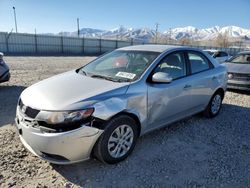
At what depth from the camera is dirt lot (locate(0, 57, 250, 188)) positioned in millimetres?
2867

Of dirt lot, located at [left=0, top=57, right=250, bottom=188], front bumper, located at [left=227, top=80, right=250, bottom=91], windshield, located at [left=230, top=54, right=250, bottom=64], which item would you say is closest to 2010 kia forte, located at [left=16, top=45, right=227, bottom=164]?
dirt lot, located at [left=0, top=57, right=250, bottom=188]

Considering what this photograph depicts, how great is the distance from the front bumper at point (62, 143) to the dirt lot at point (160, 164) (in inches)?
11.7

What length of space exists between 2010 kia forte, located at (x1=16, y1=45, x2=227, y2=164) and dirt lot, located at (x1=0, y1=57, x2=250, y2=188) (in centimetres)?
25

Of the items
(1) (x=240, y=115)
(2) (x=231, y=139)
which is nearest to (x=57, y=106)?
(2) (x=231, y=139)

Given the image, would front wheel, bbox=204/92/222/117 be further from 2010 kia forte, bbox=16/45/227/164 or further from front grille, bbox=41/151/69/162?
front grille, bbox=41/151/69/162

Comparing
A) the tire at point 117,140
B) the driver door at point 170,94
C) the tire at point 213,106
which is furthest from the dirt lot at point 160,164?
the tire at point 213,106

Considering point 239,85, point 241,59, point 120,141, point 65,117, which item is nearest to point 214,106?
point 120,141

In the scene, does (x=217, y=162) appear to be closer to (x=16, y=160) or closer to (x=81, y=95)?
(x=81, y=95)

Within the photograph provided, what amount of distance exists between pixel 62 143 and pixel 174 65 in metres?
2.28

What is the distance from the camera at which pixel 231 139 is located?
13.6 ft

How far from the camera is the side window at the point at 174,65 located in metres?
3.78

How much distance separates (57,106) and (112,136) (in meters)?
0.79

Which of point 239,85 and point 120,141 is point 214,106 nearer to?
point 120,141

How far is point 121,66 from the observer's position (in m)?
3.88
